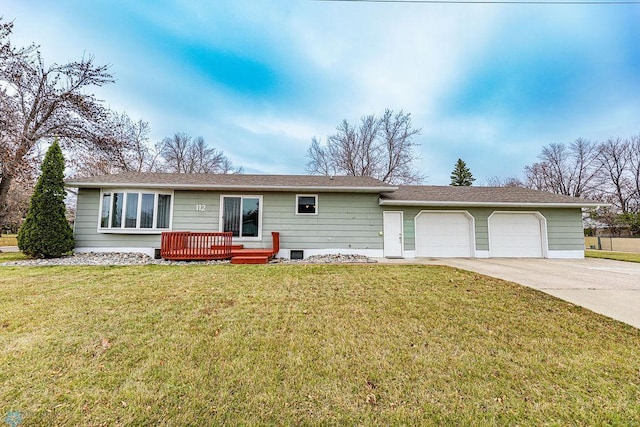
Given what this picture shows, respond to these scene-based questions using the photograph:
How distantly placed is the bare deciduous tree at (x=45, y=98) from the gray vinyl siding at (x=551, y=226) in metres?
14.8

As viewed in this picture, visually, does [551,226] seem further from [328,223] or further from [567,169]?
[567,169]

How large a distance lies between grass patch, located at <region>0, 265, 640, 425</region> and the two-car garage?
562cm

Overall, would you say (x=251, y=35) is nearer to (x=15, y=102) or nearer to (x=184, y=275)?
(x=15, y=102)

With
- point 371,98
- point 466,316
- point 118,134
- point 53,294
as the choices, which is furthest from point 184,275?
point 371,98

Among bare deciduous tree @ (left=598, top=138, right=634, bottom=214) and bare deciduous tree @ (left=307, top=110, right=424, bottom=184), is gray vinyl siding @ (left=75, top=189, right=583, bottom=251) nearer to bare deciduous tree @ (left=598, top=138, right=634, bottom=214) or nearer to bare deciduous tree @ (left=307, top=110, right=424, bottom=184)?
bare deciduous tree @ (left=307, top=110, right=424, bottom=184)

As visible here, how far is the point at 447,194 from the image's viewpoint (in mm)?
11164

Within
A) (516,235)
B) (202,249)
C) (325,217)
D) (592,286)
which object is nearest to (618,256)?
(516,235)

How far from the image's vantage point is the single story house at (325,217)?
31.2 ft

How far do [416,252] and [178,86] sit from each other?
15.3 metres

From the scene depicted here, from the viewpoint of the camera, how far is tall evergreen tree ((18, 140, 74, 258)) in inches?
329

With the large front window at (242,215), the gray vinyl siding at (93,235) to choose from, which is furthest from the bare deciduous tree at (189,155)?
the large front window at (242,215)

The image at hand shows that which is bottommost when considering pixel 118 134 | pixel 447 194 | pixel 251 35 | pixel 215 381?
pixel 215 381

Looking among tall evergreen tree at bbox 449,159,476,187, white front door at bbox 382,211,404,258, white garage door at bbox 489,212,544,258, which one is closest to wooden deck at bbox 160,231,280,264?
white front door at bbox 382,211,404,258

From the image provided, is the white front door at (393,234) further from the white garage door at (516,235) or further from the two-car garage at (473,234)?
the white garage door at (516,235)
